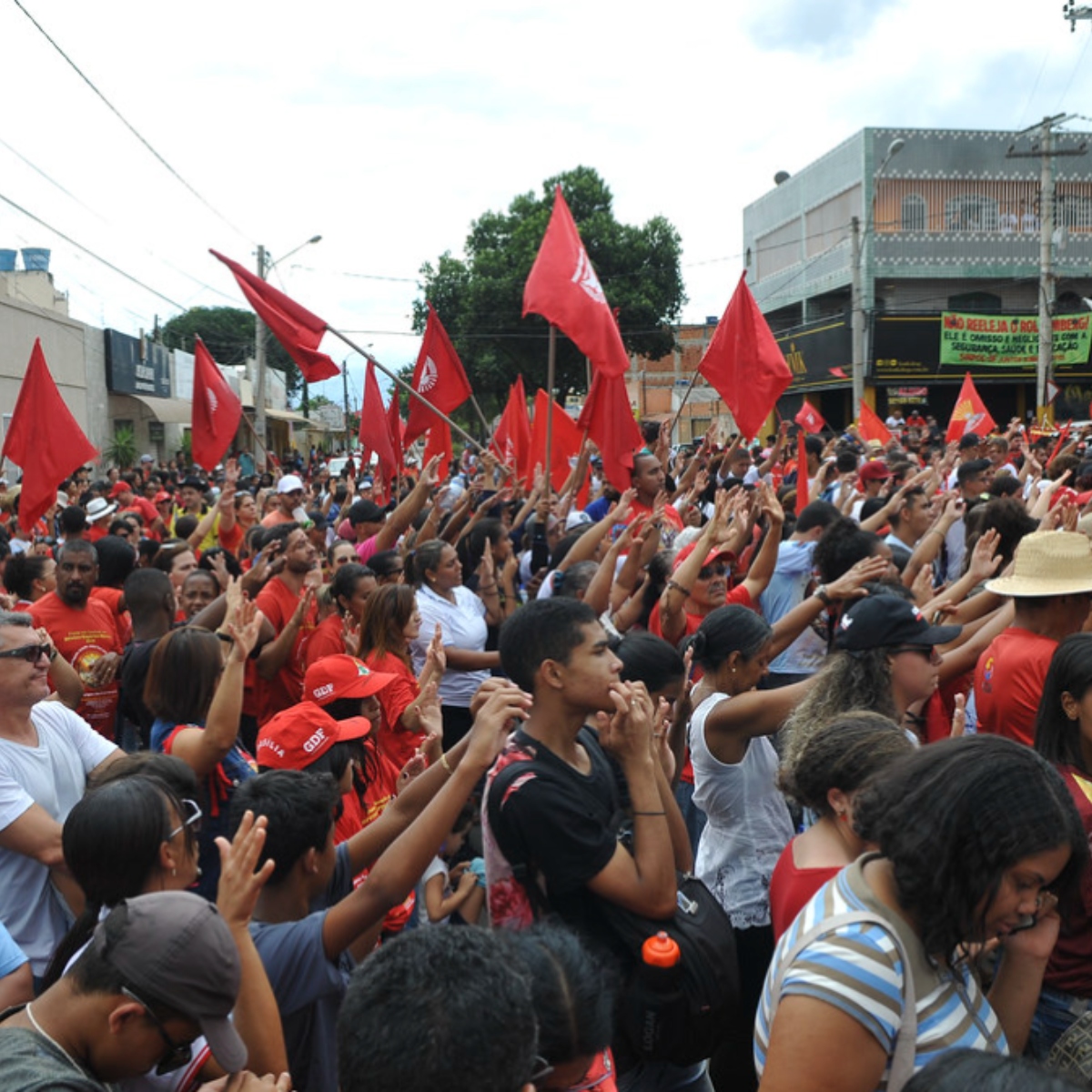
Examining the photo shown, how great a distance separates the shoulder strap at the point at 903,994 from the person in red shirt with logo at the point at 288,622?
3.94 meters

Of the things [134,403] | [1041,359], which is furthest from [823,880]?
[134,403]

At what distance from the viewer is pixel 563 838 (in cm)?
266

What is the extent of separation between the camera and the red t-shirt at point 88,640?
5.52 metres

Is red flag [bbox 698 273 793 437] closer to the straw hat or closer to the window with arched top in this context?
the straw hat

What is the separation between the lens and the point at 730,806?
3.71m

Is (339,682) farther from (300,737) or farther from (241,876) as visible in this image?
(241,876)

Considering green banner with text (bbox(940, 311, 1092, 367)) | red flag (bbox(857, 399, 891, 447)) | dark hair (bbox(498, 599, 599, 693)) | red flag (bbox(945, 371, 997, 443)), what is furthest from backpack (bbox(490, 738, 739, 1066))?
green banner with text (bbox(940, 311, 1092, 367))

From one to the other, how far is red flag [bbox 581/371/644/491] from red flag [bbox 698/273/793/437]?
→ 1.00 meters

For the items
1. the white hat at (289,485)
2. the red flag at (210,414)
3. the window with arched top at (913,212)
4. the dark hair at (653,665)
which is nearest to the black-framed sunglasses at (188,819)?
the dark hair at (653,665)

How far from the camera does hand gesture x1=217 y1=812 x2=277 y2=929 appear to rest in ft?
7.85

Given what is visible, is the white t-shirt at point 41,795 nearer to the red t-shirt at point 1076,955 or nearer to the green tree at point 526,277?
the red t-shirt at point 1076,955

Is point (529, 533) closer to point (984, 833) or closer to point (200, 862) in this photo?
point (200, 862)

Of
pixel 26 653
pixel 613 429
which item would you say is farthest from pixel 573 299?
pixel 26 653

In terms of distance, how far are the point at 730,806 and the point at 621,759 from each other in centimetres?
96
